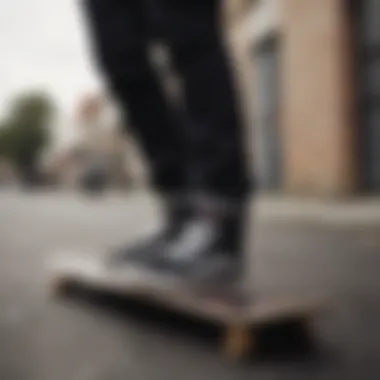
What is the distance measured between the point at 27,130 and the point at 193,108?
26 cm

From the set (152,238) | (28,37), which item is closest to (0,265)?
(152,238)

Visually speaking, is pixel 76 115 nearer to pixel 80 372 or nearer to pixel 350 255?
pixel 80 372

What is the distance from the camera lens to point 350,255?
4.12 ft

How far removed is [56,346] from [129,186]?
0.18 metres

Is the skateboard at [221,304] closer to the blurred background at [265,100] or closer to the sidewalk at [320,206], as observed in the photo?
the blurred background at [265,100]

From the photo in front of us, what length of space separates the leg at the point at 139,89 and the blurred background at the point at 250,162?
0.06 ft

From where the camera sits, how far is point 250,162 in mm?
802

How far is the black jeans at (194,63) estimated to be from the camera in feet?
2.44

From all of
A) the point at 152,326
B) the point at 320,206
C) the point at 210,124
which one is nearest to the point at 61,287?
the point at 152,326

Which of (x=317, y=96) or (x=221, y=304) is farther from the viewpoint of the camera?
(x=317, y=96)

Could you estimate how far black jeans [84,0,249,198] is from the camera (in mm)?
745

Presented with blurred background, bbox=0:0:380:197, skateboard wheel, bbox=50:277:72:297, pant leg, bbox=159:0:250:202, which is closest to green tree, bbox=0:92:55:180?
blurred background, bbox=0:0:380:197

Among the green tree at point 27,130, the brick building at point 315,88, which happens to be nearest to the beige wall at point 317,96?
the brick building at point 315,88

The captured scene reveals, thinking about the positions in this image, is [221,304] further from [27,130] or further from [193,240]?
[27,130]
